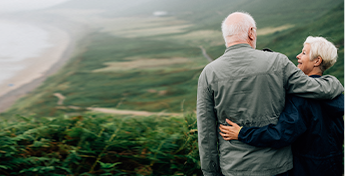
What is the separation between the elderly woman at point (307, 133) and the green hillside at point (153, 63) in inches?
115

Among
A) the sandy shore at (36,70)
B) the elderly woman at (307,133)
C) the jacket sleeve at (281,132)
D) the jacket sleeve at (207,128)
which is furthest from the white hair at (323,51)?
the sandy shore at (36,70)

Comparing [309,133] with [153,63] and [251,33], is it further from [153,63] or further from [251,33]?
[153,63]

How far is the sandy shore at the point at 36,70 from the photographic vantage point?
8.63 m

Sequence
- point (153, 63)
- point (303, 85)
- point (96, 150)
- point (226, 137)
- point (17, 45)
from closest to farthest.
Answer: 1. point (303, 85)
2. point (226, 137)
3. point (96, 150)
4. point (153, 63)
5. point (17, 45)

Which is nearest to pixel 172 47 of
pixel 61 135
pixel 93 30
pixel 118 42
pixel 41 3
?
pixel 118 42

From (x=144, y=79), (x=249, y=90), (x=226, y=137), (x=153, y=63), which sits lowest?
(x=144, y=79)

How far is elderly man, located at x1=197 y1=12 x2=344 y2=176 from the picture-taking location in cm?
121

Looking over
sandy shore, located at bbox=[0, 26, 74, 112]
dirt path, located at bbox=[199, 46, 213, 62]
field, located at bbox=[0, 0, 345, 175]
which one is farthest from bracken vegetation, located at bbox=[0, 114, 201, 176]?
dirt path, located at bbox=[199, 46, 213, 62]

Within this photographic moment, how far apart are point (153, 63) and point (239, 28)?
34.0 feet

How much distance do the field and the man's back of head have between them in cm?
132

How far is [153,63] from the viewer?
454 inches

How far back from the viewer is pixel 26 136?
2412 mm

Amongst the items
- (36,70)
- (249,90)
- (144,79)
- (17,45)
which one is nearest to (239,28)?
(249,90)

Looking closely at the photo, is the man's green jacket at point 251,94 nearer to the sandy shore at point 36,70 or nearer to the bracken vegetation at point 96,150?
Result: the bracken vegetation at point 96,150
